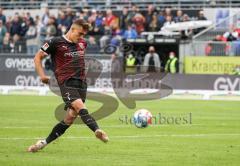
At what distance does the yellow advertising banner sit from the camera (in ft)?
114

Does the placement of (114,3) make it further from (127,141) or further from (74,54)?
(74,54)

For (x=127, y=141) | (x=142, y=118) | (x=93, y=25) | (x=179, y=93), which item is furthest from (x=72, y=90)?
(x=93, y=25)

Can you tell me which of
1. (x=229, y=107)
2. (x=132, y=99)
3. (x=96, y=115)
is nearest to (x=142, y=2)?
(x=132, y=99)

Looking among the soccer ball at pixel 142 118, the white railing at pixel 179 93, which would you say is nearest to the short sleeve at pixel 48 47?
the soccer ball at pixel 142 118

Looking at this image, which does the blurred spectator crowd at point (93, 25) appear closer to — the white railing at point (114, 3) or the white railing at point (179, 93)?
the white railing at point (114, 3)

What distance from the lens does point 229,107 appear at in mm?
26625

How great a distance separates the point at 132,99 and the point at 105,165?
730 inches

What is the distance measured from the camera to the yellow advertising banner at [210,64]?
3472 centimetres

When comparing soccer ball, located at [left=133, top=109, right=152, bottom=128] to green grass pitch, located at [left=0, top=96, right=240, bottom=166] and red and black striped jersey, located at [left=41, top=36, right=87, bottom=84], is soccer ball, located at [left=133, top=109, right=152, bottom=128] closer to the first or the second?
green grass pitch, located at [left=0, top=96, right=240, bottom=166]

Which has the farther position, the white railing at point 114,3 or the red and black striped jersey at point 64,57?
the white railing at point 114,3

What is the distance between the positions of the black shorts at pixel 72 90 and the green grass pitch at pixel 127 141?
940 millimetres

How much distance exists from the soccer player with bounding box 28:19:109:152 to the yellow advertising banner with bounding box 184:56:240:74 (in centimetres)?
2194

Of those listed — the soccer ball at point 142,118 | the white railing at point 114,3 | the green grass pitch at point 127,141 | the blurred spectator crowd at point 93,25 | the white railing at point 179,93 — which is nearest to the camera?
the green grass pitch at point 127,141

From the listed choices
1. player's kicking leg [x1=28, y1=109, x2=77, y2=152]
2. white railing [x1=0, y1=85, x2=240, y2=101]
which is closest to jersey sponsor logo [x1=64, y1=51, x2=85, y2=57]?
player's kicking leg [x1=28, y1=109, x2=77, y2=152]
